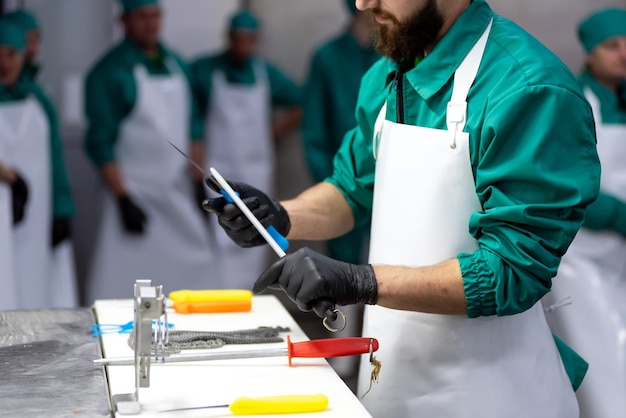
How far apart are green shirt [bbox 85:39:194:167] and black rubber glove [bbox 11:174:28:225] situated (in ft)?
1.91

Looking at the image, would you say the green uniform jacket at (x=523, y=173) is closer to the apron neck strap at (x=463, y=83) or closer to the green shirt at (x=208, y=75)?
the apron neck strap at (x=463, y=83)

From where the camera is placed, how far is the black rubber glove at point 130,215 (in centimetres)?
432

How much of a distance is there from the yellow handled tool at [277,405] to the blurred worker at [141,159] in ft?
10.1

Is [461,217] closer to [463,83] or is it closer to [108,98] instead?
[463,83]

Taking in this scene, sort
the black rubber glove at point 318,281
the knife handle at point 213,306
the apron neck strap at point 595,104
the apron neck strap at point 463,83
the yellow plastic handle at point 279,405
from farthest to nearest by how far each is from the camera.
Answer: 1. the apron neck strap at point 595,104
2. the knife handle at point 213,306
3. the apron neck strap at point 463,83
4. the black rubber glove at point 318,281
5. the yellow plastic handle at point 279,405

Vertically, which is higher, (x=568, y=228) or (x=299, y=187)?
(x=568, y=228)

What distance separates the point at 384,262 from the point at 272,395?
45 centimetres

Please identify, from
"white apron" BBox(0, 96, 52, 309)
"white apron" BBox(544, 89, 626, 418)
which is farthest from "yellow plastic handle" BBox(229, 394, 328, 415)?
"white apron" BBox(0, 96, 52, 309)

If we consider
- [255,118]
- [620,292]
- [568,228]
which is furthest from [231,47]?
[568,228]

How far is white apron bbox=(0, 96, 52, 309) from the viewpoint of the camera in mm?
3805

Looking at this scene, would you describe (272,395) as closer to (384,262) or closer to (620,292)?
(384,262)

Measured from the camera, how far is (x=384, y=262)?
1.78 meters

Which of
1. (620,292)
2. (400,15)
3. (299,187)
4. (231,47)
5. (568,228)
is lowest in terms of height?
(299,187)

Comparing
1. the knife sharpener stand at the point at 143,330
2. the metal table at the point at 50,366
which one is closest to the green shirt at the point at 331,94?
the metal table at the point at 50,366
